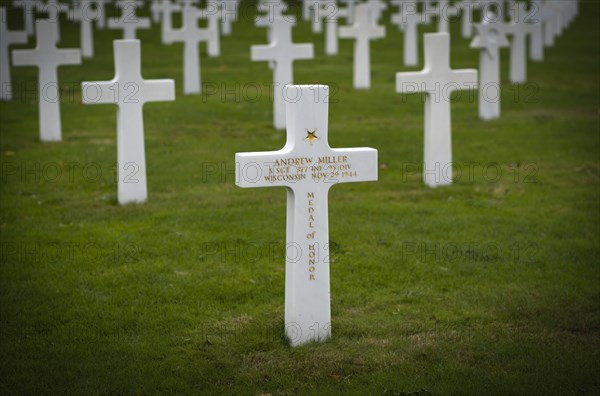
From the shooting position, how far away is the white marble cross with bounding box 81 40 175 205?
390 inches

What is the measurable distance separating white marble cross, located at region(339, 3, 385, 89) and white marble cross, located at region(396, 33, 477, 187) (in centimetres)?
728

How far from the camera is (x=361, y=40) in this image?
1883 cm

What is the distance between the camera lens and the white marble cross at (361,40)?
18469mm

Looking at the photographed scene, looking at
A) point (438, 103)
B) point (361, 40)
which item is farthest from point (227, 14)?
point (438, 103)

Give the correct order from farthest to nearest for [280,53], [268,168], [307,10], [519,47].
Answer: [307,10] < [519,47] < [280,53] < [268,168]

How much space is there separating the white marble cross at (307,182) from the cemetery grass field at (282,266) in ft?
0.73

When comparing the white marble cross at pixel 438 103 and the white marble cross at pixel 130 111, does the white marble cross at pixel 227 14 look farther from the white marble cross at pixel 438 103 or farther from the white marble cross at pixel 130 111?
the white marble cross at pixel 130 111

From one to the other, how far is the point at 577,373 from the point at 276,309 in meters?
2.16

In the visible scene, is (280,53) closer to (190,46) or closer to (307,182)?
(190,46)

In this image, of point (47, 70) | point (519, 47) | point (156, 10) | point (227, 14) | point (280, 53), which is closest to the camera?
point (47, 70)

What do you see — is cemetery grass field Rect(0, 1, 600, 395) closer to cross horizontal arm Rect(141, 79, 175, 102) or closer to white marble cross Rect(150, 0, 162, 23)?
cross horizontal arm Rect(141, 79, 175, 102)

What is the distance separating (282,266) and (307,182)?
2010 mm

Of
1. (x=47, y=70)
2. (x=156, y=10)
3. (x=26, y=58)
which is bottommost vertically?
(x=47, y=70)

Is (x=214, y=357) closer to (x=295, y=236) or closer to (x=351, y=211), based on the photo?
(x=295, y=236)
